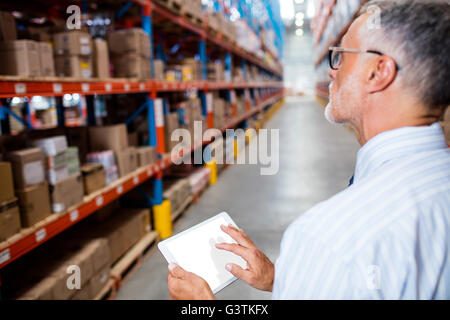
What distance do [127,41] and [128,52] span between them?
0.10 m

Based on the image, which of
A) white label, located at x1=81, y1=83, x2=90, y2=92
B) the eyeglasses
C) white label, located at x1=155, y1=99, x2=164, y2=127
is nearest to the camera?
the eyeglasses

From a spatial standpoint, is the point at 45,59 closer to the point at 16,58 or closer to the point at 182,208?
the point at 16,58

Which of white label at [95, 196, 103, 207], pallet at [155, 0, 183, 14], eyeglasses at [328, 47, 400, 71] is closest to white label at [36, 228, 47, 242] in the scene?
white label at [95, 196, 103, 207]

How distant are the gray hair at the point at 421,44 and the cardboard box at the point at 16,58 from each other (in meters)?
2.04

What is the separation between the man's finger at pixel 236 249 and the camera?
130 cm

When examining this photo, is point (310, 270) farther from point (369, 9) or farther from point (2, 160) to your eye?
point (2, 160)

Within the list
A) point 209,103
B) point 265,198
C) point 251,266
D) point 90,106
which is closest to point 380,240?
point 251,266

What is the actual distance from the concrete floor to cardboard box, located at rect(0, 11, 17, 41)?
2.09 meters

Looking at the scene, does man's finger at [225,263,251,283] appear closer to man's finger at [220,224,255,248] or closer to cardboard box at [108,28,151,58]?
man's finger at [220,224,255,248]

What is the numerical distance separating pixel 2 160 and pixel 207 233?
153 cm

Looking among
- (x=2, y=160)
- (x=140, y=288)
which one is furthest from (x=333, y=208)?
(x=140, y=288)

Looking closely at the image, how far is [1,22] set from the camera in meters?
2.25

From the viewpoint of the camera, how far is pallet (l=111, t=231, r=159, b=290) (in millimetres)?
3047

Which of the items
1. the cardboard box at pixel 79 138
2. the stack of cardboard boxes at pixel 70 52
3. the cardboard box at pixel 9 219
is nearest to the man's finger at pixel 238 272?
the cardboard box at pixel 9 219
